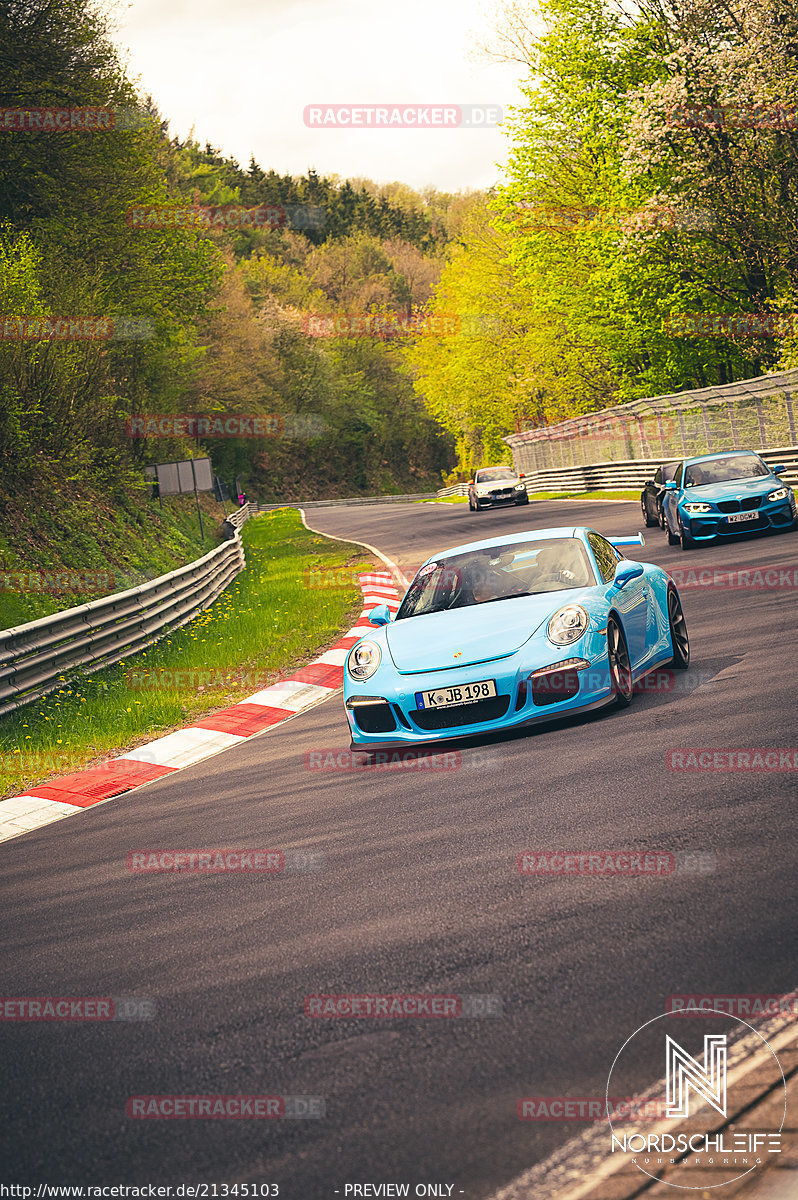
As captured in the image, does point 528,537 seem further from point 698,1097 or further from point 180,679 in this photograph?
point 698,1097

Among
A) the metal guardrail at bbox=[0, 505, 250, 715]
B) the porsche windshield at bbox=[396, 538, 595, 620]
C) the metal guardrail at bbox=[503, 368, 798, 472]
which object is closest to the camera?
the porsche windshield at bbox=[396, 538, 595, 620]

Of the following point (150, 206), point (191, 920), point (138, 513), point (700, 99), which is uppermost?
point (700, 99)

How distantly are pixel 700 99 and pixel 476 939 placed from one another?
114ft

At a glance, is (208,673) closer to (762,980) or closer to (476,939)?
(476,939)

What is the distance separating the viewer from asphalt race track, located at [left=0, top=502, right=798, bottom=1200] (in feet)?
9.88

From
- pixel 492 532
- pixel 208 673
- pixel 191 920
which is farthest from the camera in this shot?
pixel 492 532

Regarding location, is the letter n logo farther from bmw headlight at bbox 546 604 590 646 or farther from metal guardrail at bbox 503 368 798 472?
metal guardrail at bbox 503 368 798 472

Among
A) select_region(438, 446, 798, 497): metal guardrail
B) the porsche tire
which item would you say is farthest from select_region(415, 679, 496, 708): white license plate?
select_region(438, 446, 798, 497): metal guardrail

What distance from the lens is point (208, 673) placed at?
533 inches

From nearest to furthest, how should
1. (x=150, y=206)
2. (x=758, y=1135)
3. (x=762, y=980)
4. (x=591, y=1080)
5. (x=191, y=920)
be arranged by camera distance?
(x=758, y=1135) → (x=591, y=1080) → (x=762, y=980) → (x=191, y=920) → (x=150, y=206)

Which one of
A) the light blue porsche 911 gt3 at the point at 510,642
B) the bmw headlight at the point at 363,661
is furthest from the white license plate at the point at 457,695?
the bmw headlight at the point at 363,661

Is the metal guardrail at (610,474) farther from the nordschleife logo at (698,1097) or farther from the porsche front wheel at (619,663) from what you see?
the nordschleife logo at (698,1097)

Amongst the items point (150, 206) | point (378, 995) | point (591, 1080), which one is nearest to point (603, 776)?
point (378, 995)

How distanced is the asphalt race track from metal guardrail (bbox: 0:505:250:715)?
153 inches
